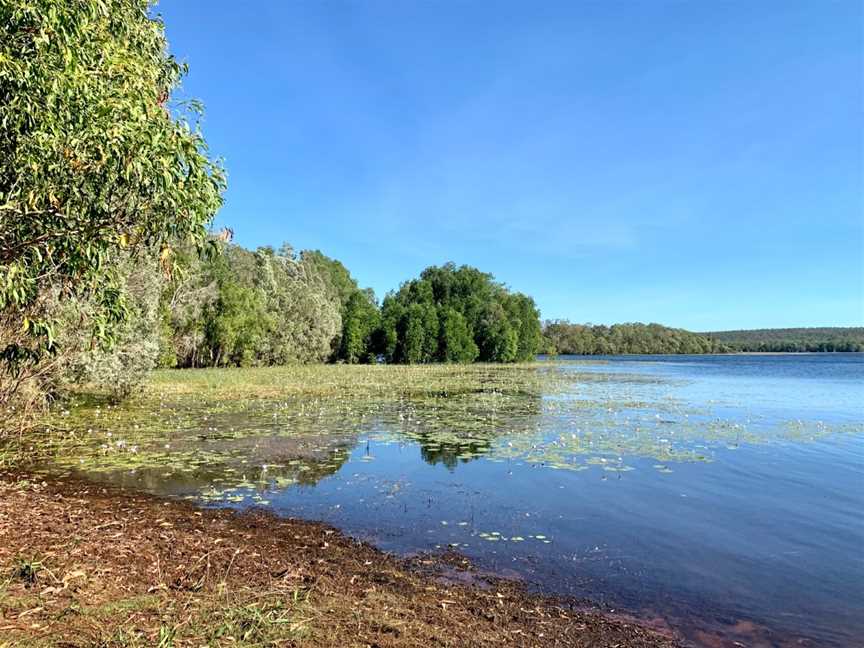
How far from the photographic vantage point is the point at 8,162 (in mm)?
5984

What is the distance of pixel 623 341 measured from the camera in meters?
155

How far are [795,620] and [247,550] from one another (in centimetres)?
630

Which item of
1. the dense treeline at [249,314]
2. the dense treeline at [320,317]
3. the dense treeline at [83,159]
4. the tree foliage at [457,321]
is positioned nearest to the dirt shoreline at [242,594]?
the dense treeline at [83,159]

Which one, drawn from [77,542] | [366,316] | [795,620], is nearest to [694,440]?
Result: [795,620]

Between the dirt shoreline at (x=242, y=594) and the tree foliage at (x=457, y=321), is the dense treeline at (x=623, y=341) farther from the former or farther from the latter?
the dirt shoreline at (x=242, y=594)

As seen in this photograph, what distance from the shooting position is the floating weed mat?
1134 centimetres

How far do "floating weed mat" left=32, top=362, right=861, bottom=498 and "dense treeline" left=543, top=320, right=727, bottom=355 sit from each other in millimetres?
128729

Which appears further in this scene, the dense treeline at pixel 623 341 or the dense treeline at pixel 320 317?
the dense treeline at pixel 623 341

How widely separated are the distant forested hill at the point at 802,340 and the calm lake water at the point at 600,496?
15545 cm

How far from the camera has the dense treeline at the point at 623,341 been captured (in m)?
154

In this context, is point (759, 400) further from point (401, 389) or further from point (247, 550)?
point (247, 550)

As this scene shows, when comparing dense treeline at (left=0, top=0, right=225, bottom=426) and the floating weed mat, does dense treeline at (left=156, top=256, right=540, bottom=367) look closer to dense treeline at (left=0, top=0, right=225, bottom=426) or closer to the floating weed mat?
the floating weed mat

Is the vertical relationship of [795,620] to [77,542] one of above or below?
below

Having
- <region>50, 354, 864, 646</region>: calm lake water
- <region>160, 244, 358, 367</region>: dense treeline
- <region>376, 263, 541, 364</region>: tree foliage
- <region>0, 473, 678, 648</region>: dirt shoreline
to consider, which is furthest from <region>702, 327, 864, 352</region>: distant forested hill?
<region>0, 473, 678, 648</region>: dirt shoreline
